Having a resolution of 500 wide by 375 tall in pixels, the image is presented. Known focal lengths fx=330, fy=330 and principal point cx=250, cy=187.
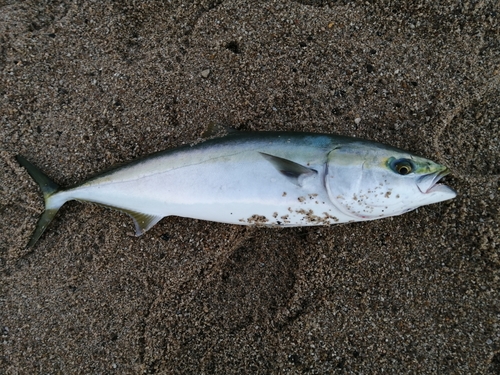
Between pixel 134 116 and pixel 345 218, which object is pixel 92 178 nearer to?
pixel 134 116

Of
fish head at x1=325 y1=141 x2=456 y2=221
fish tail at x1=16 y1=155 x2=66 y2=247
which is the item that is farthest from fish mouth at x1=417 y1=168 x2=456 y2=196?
fish tail at x1=16 y1=155 x2=66 y2=247

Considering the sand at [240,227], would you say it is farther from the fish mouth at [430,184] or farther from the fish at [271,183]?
the fish mouth at [430,184]

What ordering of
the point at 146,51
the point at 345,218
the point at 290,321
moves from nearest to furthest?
the point at 345,218
the point at 290,321
the point at 146,51

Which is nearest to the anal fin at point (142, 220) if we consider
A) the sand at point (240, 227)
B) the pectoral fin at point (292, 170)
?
the sand at point (240, 227)

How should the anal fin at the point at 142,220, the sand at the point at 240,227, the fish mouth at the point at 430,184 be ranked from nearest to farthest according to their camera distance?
the fish mouth at the point at 430,184 < the sand at the point at 240,227 < the anal fin at the point at 142,220

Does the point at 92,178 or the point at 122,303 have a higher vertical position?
the point at 92,178

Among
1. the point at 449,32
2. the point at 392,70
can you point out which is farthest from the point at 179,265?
the point at 449,32

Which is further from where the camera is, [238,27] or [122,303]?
[238,27]
